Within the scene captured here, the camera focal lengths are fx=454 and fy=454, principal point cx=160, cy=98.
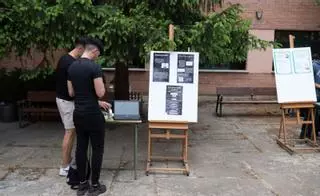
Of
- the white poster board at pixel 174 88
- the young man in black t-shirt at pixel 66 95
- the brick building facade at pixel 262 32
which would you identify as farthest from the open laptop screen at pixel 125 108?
the brick building facade at pixel 262 32

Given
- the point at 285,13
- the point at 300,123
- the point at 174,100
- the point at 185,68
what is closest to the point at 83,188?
the point at 174,100

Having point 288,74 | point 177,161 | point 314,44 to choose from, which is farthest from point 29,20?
point 314,44

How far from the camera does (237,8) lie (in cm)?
730

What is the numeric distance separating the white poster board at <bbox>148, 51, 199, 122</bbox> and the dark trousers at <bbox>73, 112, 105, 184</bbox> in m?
1.13

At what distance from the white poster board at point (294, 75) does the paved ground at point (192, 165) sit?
3.29ft

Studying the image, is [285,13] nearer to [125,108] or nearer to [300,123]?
[300,123]

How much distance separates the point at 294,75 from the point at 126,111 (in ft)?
11.4

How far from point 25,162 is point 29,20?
2187 millimetres

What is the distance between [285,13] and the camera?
1523cm

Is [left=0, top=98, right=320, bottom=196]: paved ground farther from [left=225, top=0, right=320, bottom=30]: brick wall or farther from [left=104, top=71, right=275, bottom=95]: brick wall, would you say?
[left=225, top=0, right=320, bottom=30]: brick wall

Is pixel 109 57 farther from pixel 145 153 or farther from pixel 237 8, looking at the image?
pixel 237 8

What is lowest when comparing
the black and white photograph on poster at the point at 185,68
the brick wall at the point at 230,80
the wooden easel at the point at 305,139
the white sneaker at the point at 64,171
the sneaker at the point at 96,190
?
the sneaker at the point at 96,190

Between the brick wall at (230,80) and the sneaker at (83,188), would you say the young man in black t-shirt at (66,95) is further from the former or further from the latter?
the brick wall at (230,80)

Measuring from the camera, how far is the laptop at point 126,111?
596cm
